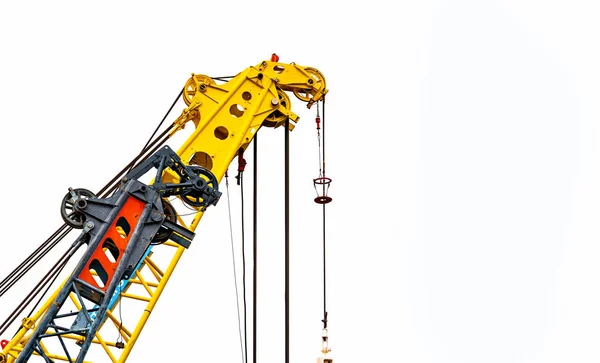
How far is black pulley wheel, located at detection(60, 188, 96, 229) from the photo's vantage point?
11609 mm

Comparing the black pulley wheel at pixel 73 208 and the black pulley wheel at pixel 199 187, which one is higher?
the black pulley wheel at pixel 199 187

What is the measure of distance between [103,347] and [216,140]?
404 cm

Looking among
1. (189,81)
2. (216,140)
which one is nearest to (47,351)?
(216,140)

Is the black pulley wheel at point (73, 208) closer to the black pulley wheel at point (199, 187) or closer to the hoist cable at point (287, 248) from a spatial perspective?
the black pulley wheel at point (199, 187)

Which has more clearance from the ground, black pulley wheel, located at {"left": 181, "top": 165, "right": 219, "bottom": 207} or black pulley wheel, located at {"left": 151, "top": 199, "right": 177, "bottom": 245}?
black pulley wheel, located at {"left": 181, "top": 165, "right": 219, "bottom": 207}

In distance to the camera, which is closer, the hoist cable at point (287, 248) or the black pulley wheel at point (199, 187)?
the black pulley wheel at point (199, 187)

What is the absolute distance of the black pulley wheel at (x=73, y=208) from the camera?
1161cm

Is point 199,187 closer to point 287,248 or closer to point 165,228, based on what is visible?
point 165,228

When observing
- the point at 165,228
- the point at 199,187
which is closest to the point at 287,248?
the point at 199,187

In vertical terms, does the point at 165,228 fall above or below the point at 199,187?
below

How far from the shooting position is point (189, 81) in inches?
545

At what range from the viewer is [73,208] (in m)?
11.6

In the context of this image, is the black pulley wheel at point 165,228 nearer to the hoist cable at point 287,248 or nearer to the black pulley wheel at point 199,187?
the black pulley wheel at point 199,187

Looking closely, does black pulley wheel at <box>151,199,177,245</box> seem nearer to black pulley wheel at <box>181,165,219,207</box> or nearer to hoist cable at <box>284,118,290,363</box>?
black pulley wheel at <box>181,165,219,207</box>
